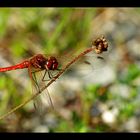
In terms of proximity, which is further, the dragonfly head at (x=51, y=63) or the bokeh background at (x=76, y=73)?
the bokeh background at (x=76, y=73)

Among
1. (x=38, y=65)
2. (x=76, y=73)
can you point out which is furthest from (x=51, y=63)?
(x=76, y=73)

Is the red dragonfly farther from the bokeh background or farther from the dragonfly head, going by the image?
the bokeh background

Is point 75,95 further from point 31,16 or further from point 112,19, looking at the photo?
point 112,19

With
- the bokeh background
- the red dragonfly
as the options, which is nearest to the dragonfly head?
the red dragonfly

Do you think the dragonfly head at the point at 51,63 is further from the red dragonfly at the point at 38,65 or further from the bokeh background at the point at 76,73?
the bokeh background at the point at 76,73

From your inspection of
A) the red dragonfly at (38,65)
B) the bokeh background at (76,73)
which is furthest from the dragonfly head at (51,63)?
the bokeh background at (76,73)

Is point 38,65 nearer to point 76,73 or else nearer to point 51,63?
point 51,63
